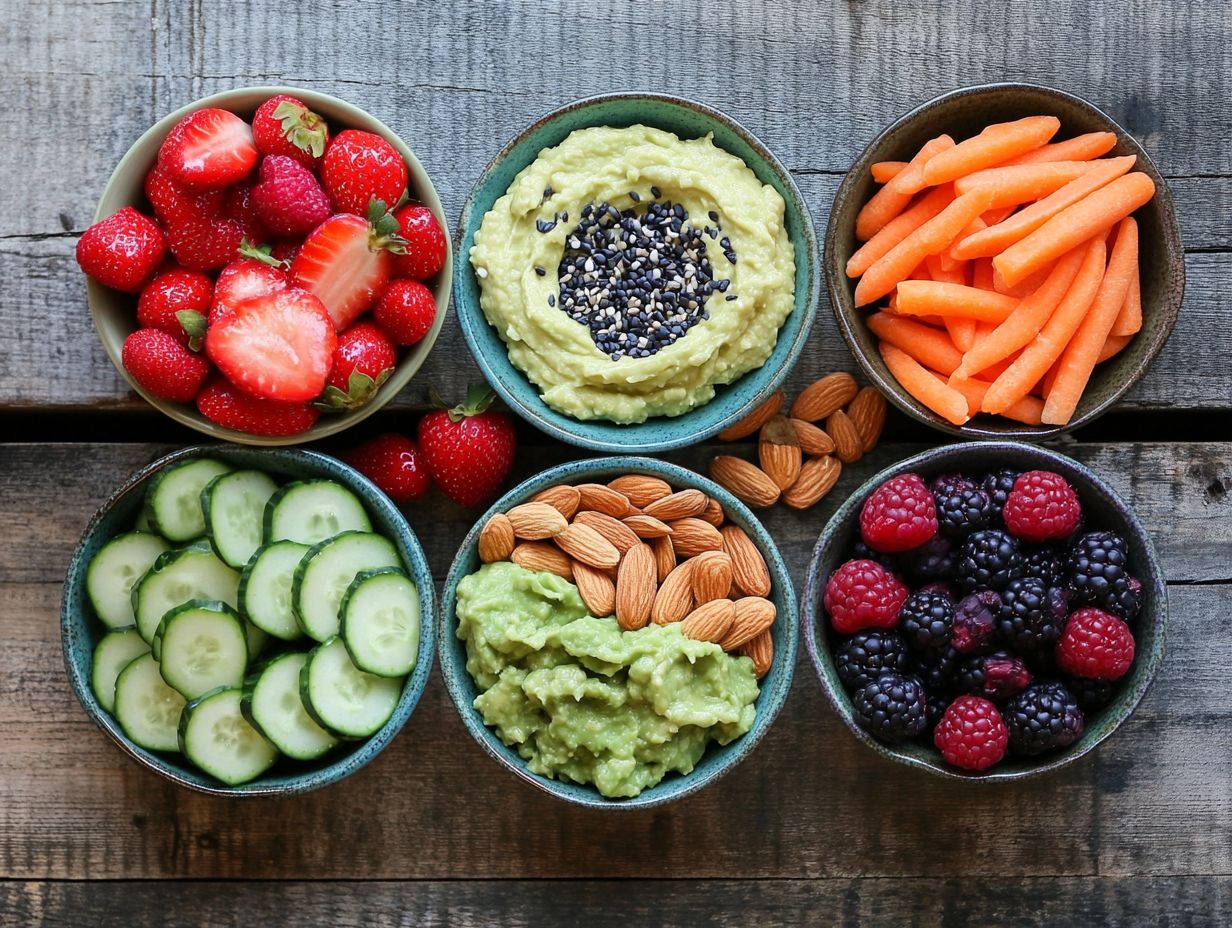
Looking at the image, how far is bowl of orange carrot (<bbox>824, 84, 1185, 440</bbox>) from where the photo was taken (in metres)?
1.93

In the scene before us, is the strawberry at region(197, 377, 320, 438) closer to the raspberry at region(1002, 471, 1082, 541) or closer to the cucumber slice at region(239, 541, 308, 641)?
the cucumber slice at region(239, 541, 308, 641)

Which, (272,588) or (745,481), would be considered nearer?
(272,588)

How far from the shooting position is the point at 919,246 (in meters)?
1.94

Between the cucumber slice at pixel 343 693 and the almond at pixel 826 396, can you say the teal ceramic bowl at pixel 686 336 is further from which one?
the cucumber slice at pixel 343 693

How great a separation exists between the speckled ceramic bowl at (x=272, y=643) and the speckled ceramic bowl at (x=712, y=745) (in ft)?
0.18

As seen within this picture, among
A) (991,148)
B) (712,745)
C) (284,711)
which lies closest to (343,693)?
(284,711)

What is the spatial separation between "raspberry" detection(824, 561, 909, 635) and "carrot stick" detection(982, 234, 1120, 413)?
365 millimetres

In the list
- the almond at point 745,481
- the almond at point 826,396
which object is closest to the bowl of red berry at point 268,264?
the almond at point 745,481

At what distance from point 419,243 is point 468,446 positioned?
37 centimetres

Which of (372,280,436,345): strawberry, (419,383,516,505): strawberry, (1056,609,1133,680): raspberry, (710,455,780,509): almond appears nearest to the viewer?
(1056,609,1133,680): raspberry

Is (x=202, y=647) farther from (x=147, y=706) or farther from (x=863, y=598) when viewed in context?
(x=863, y=598)

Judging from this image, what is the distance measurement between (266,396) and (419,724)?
0.74 m

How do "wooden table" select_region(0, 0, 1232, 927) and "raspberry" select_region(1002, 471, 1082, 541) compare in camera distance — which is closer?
"raspberry" select_region(1002, 471, 1082, 541)

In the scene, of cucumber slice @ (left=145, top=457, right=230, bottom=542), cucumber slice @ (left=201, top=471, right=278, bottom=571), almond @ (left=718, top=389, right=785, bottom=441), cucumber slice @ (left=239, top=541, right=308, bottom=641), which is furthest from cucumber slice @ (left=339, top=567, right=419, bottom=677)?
almond @ (left=718, top=389, right=785, bottom=441)
